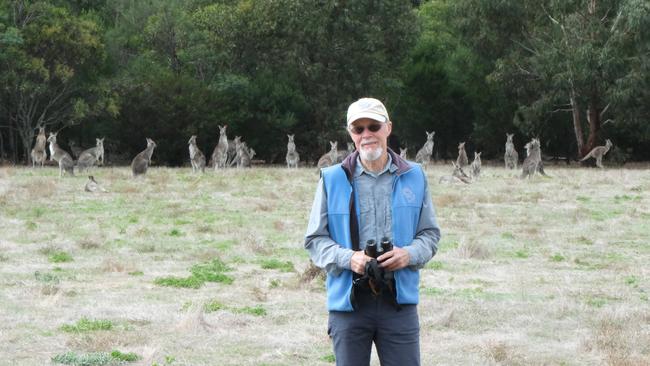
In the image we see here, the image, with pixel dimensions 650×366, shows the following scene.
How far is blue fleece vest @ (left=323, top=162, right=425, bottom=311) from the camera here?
543 centimetres

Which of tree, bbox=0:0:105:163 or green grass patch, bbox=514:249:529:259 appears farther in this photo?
tree, bbox=0:0:105:163

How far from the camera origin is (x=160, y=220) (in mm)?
20344

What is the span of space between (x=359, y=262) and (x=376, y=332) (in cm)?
47

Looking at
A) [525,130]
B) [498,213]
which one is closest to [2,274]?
[498,213]

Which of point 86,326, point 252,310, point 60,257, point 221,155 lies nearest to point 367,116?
point 86,326

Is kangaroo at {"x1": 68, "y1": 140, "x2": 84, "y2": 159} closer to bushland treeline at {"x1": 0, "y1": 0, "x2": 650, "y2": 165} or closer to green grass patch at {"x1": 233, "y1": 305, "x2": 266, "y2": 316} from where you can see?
bushland treeline at {"x1": 0, "y1": 0, "x2": 650, "y2": 165}

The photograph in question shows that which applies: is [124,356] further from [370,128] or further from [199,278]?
[199,278]

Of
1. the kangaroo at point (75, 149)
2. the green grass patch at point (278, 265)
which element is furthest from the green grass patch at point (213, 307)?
the kangaroo at point (75, 149)

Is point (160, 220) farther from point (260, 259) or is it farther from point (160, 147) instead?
point (160, 147)

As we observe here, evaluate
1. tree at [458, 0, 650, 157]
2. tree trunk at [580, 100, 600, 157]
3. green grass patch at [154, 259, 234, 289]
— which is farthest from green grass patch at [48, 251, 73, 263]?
tree trunk at [580, 100, 600, 157]

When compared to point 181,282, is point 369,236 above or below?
above

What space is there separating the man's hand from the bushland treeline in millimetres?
36570

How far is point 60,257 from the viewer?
14.7 meters

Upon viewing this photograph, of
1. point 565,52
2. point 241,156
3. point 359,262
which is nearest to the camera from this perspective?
point 359,262
